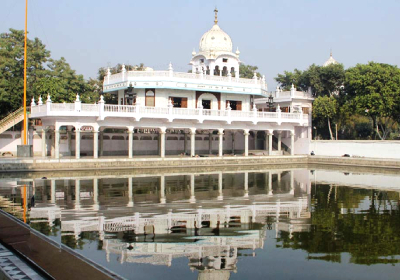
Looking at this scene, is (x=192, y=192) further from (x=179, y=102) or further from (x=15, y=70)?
(x=15, y=70)

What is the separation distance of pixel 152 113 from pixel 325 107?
61.1 feet

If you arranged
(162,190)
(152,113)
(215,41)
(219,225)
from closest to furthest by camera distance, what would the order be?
(219,225), (162,190), (152,113), (215,41)

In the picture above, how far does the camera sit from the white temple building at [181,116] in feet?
103

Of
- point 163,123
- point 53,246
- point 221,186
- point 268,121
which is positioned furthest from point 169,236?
point 268,121

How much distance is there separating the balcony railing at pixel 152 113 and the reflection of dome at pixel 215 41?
25.7 ft

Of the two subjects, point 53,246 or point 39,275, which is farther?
point 53,246

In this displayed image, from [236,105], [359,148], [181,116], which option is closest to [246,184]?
[181,116]

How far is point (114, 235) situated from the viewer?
469 inches

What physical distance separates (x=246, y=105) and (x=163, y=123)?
9709 millimetres

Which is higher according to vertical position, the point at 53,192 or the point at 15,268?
the point at 53,192

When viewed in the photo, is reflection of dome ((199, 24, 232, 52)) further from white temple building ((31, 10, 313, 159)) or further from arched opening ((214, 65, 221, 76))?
arched opening ((214, 65, 221, 76))

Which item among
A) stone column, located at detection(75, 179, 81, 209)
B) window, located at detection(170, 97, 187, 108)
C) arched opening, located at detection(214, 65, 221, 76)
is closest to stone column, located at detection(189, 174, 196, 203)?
stone column, located at detection(75, 179, 81, 209)

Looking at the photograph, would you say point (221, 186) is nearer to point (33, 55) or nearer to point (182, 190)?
point (182, 190)

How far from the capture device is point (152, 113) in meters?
32.6
